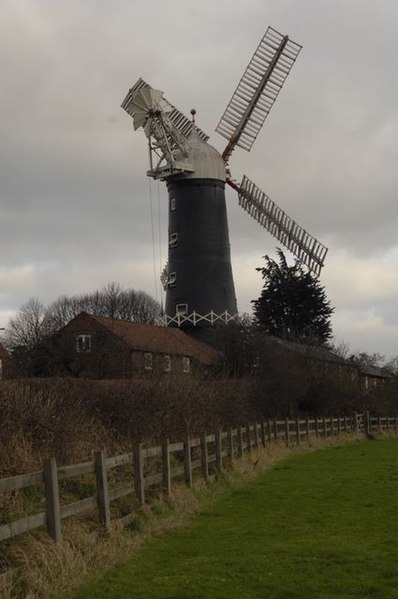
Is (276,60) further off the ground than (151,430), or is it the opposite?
(276,60)

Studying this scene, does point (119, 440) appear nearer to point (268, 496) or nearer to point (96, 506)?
point (268, 496)

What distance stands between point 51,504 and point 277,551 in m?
2.95

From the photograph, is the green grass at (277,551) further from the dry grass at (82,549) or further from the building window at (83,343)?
the building window at (83,343)

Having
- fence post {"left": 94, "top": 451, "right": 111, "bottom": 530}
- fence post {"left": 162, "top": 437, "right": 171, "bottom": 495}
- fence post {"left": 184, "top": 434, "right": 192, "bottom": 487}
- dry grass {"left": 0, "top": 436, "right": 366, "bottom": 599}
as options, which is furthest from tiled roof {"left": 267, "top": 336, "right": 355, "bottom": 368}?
fence post {"left": 94, "top": 451, "right": 111, "bottom": 530}

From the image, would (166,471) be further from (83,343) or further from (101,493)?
(83,343)

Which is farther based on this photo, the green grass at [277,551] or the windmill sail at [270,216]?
the windmill sail at [270,216]

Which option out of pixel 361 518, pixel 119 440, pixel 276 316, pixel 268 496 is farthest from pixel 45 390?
pixel 276 316

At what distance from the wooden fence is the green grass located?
0.76 meters

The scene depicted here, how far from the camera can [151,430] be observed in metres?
17.0

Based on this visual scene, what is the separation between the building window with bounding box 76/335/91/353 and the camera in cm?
4731

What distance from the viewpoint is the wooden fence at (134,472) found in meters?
8.16

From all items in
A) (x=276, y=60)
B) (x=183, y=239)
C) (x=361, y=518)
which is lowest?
(x=361, y=518)

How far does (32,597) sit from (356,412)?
37.3 meters

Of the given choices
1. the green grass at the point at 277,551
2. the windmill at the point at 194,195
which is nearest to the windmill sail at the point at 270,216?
the windmill at the point at 194,195
